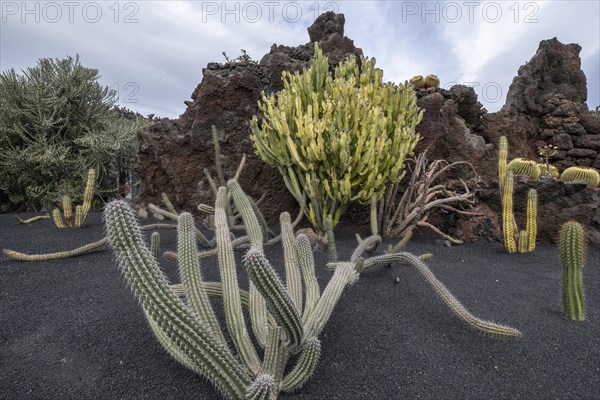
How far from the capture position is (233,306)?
1541 millimetres

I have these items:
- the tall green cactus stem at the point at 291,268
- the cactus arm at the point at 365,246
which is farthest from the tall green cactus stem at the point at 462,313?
the tall green cactus stem at the point at 291,268

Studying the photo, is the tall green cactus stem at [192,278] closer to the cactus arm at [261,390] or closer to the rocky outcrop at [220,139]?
the cactus arm at [261,390]

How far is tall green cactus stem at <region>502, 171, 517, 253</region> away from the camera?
3.77 meters

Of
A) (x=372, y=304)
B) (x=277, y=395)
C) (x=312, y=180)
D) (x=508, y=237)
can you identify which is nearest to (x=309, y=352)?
(x=277, y=395)

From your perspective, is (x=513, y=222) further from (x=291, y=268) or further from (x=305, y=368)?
(x=305, y=368)

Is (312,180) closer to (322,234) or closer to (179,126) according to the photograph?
(322,234)

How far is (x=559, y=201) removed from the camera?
13.8 feet

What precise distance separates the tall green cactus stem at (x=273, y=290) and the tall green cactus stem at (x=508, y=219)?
3.36 meters

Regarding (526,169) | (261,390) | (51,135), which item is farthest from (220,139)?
(51,135)

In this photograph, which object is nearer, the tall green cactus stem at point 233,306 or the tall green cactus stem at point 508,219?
the tall green cactus stem at point 233,306

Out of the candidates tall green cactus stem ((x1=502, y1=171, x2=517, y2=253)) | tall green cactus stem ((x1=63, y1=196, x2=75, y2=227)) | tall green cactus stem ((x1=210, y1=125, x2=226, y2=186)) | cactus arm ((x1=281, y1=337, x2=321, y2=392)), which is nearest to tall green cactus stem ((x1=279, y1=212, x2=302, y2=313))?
cactus arm ((x1=281, y1=337, x2=321, y2=392))

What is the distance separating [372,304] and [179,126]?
12.8ft

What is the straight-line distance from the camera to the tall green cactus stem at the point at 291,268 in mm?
1769

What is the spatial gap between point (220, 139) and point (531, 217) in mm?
3852
